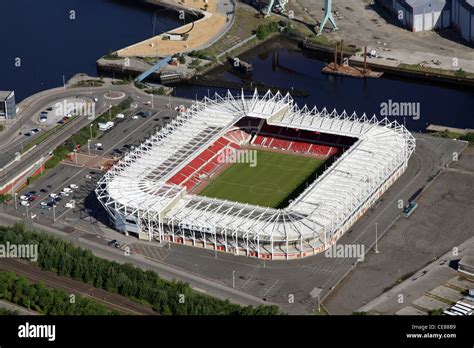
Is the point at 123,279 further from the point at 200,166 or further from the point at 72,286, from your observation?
the point at 200,166

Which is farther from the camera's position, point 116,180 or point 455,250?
point 116,180

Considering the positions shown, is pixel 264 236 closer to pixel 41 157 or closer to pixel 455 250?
pixel 455 250

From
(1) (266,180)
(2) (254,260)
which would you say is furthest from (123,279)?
(1) (266,180)

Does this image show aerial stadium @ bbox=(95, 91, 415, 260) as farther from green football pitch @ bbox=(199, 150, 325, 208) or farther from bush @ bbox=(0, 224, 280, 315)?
bush @ bbox=(0, 224, 280, 315)

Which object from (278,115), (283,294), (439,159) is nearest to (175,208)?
(283,294)
